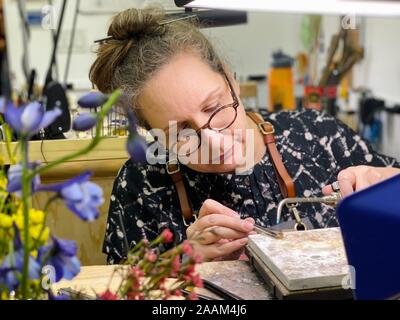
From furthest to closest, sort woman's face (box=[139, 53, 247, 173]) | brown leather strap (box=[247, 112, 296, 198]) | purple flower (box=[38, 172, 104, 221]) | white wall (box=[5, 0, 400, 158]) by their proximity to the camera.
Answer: white wall (box=[5, 0, 400, 158])
brown leather strap (box=[247, 112, 296, 198])
woman's face (box=[139, 53, 247, 173])
purple flower (box=[38, 172, 104, 221])

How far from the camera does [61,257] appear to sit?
1.43 ft

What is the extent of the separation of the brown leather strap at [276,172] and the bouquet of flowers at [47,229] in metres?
0.63

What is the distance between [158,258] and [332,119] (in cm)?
94

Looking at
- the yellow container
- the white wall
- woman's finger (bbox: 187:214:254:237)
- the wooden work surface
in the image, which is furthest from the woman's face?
the yellow container

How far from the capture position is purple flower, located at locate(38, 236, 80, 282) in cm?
43

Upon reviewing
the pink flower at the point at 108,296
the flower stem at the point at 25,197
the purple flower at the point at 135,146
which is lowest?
the pink flower at the point at 108,296

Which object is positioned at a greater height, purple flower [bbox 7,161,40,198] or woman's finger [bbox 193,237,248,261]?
purple flower [bbox 7,161,40,198]

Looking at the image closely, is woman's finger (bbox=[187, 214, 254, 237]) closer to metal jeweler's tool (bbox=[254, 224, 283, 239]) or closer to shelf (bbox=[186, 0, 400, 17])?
metal jeweler's tool (bbox=[254, 224, 283, 239])

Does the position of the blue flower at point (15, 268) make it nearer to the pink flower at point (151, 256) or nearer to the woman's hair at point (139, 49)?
the pink flower at point (151, 256)

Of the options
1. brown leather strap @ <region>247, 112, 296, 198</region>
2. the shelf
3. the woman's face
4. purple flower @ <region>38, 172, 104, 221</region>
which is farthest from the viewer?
brown leather strap @ <region>247, 112, 296, 198</region>

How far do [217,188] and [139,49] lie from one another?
35 centimetres

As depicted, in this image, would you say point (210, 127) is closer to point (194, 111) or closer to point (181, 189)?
point (194, 111)

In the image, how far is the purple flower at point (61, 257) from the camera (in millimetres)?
429

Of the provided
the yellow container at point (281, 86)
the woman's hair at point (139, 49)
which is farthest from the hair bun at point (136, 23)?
the yellow container at point (281, 86)
